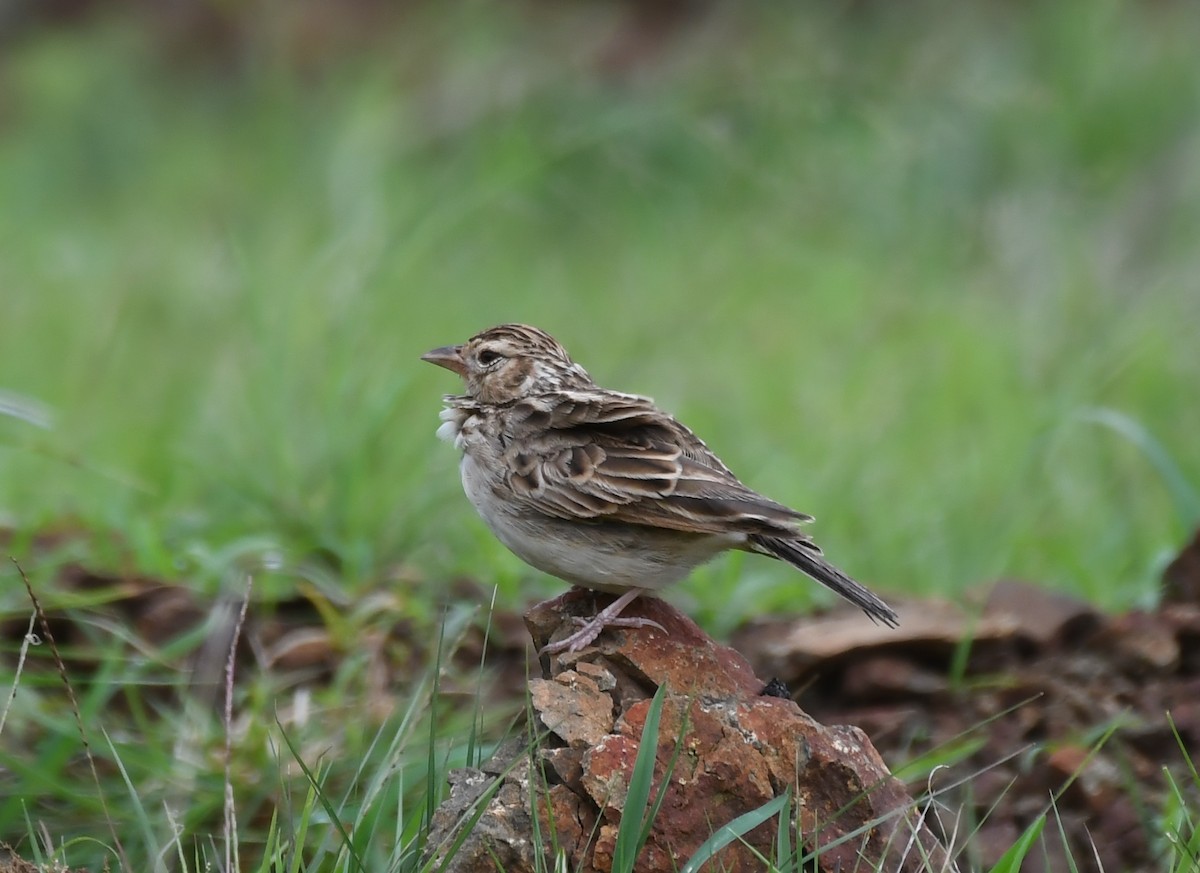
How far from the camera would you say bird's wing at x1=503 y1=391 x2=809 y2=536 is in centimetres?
399

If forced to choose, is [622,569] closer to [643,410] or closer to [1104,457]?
[643,410]

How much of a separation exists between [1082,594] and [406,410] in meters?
2.85

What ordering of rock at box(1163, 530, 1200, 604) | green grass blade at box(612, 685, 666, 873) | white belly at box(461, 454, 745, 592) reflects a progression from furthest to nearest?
rock at box(1163, 530, 1200, 604), white belly at box(461, 454, 745, 592), green grass blade at box(612, 685, 666, 873)

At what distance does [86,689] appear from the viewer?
195 inches

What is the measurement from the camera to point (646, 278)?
34.4 ft

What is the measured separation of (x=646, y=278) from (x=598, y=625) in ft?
22.0

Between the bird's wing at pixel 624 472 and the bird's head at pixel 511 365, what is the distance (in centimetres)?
17

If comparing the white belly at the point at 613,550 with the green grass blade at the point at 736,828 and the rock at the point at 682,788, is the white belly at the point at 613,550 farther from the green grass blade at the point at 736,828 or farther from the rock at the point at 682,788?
the green grass blade at the point at 736,828

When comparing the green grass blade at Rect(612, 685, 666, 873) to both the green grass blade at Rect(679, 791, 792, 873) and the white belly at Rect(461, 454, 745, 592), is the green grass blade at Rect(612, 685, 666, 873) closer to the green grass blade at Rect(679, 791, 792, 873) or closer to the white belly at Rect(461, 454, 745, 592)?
the green grass blade at Rect(679, 791, 792, 873)

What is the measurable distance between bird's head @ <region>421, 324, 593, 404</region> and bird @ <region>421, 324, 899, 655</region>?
5.0 inches

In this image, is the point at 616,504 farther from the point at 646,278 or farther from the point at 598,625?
the point at 646,278

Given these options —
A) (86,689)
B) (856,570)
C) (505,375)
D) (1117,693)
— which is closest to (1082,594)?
(856,570)

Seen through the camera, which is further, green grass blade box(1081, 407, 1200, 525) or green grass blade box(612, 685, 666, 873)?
green grass blade box(1081, 407, 1200, 525)

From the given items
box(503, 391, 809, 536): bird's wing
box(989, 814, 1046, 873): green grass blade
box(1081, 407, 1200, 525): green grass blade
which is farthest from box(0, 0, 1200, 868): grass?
box(989, 814, 1046, 873): green grass blade
